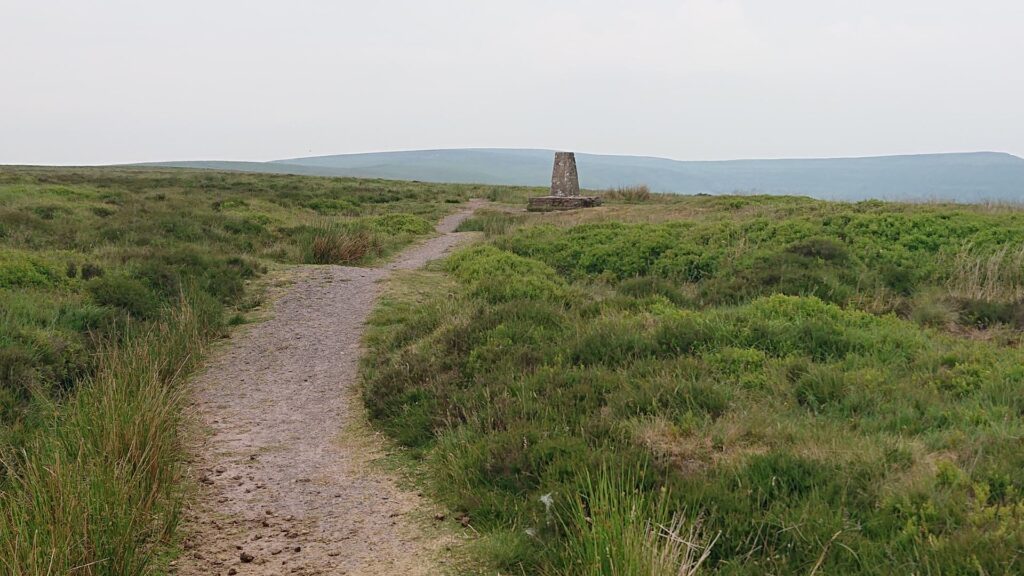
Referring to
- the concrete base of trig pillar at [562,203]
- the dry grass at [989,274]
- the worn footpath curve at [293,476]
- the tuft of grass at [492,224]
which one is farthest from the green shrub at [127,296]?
the concrete base of trig pillar at [562,203]

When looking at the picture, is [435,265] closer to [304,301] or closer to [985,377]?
[304,301]

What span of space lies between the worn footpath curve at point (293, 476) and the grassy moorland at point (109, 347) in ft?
1.13

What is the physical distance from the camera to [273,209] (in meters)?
27.3

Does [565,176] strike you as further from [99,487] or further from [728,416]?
[99,487]

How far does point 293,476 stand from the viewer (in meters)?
5.86

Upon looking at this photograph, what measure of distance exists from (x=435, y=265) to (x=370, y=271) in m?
1.88

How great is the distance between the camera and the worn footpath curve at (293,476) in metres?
4.55

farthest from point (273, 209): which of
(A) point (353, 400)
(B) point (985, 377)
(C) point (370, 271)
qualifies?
(B) point (985, 377)

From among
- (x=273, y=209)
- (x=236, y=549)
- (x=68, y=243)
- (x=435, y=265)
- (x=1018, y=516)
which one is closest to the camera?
(x=1018, y=516)

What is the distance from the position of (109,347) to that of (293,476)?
332 cm

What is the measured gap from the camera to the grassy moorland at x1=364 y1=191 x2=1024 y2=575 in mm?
3949

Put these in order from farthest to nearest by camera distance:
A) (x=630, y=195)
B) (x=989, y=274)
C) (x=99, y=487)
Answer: (x=630, y=195), (x=989, y=274), (x=99, y=487)

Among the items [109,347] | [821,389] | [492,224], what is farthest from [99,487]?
[492,224]

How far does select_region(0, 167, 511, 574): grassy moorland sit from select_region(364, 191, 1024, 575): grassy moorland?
2.12 m
